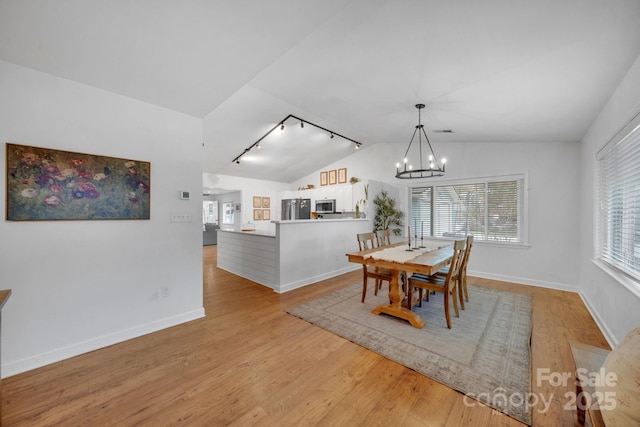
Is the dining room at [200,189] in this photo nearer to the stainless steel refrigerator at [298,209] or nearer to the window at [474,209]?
the window at [474,209]

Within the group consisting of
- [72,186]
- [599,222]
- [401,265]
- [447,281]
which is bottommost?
[447,281]

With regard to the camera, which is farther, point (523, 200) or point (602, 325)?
point (523, 200)

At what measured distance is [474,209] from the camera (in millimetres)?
4988

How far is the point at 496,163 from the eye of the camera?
4680 millimetres

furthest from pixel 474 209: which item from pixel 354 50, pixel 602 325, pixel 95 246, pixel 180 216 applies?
pixel 95 246

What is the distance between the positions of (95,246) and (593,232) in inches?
218

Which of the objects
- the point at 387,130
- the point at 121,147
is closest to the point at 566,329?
the point at 387,130

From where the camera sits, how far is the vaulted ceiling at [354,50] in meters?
1.64

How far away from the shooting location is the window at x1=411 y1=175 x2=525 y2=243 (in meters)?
4.59

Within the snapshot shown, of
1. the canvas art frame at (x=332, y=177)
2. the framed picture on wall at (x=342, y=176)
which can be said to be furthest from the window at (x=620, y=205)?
the canvas art frame at (x=332, y=177)

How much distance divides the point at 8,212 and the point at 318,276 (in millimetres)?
3708

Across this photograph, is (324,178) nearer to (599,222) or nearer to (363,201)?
(363,201)

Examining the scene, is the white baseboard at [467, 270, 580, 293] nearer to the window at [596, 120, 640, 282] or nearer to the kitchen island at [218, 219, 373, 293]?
→ the window at [596, 120, 640, 282]

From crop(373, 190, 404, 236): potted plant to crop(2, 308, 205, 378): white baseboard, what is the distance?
412cm
